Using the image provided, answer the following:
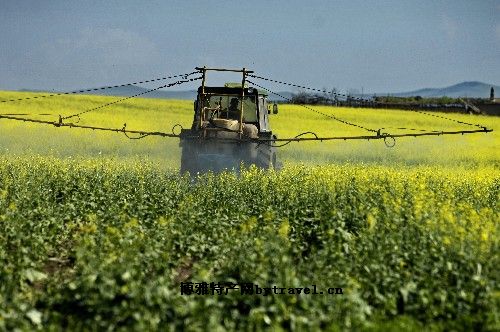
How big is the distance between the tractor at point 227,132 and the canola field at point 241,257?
178cm

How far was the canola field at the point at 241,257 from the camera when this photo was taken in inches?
299

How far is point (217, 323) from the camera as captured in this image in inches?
280

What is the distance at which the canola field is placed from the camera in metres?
7.59

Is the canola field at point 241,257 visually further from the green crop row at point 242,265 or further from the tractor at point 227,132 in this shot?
the tractor at point 227,132

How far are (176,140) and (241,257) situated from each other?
2286 centimetres

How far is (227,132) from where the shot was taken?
56.9 ft

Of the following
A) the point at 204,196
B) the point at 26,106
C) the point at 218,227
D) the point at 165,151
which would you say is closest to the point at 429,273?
the point at 218,227

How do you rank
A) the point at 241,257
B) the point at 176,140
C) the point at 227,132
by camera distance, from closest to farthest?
the point at 241,257 → the point at 227,132 → the point at 176,140

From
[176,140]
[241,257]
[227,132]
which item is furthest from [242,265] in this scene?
[176,140]

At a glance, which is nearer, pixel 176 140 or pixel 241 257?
pixel 241 257

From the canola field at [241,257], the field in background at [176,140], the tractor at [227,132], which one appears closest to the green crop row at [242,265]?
the canola field at [241,257]

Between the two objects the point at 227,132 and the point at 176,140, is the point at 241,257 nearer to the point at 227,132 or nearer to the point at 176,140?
the point at 227,132

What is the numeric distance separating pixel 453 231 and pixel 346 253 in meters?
1.35

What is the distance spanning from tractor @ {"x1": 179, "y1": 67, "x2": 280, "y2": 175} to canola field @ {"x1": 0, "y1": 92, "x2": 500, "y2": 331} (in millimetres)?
1780
